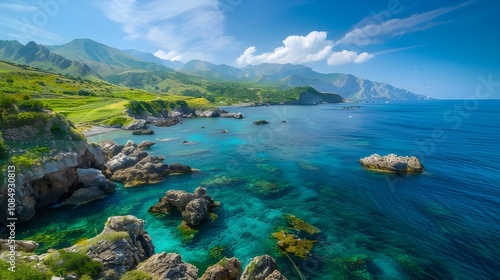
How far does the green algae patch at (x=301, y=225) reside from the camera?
31203mm

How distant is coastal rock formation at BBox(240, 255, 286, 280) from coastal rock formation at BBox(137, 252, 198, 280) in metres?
4.70

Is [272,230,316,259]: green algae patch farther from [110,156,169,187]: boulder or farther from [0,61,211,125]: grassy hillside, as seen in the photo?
[0,61,211,125]: grassy hillside

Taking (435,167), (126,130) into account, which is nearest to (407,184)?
(435,167)

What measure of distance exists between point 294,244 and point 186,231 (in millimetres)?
14217

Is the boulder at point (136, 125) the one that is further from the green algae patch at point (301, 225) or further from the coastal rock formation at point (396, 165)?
the coastal rock formation at point (396, 165)

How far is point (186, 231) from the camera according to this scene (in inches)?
1233

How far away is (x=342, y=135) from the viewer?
10262cm

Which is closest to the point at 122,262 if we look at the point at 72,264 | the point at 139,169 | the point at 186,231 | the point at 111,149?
the point at 72,264

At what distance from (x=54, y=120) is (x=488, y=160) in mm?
101228

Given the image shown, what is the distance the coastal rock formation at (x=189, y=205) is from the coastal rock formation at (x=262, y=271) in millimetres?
13534

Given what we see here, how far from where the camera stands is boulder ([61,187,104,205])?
126ft

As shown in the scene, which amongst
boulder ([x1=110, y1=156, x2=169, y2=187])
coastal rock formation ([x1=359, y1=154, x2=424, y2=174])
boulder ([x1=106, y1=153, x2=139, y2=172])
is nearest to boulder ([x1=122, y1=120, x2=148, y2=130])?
boulder ([x1=106, y1=153, x2=139, y2=172])

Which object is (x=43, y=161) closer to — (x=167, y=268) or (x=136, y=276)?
(x=136, y=276)

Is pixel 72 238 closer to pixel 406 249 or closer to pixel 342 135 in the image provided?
pixel 406 249
